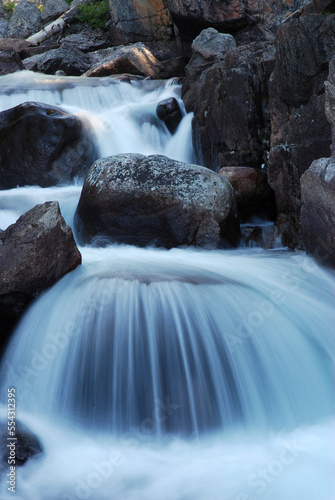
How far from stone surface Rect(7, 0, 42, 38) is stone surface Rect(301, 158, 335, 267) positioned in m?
20.5

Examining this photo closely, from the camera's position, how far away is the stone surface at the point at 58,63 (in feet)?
46.8

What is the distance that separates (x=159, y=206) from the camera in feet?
17.1

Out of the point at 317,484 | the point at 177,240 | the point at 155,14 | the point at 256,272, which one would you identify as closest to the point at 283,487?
the point at 317,484

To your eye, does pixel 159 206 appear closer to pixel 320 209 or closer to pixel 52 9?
pixel 320 209

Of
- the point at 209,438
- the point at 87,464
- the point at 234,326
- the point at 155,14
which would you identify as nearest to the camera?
the point at 87,464

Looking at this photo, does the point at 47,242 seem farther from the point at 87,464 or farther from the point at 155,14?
the point at 155,14

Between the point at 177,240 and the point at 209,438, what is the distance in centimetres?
283

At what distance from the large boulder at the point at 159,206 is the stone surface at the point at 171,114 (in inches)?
146

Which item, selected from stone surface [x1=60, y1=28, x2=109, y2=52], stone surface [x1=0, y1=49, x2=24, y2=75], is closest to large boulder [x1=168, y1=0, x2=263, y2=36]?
stone surface [x1=60, y1=28, x2=109, y2=52]

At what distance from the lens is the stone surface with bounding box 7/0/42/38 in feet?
67.9

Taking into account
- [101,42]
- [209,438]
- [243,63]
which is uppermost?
[101,42]

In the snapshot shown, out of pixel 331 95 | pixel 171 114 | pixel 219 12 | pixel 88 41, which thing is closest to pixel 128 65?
pixel 219 12

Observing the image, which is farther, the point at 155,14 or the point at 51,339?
the point at 155,14

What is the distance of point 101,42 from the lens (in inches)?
681
